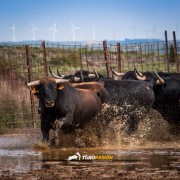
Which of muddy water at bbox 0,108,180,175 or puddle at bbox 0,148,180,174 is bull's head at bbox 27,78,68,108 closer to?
muddy water at bbox 0,108,180,175

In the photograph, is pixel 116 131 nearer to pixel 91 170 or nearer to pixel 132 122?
pixel 132 122

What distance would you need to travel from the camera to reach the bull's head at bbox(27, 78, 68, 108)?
15586mm

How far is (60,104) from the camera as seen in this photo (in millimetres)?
16078

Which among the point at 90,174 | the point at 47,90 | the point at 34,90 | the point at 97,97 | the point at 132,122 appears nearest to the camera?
the point at 90,174

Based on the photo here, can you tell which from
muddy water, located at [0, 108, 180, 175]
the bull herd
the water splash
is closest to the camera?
muddy water, located at [0, 108, 180, 175]

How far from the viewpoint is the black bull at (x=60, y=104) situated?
15.7m

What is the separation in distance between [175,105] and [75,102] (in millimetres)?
3920

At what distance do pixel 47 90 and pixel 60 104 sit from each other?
22.0 inches

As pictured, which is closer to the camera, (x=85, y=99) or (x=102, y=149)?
(x=102, y=149)

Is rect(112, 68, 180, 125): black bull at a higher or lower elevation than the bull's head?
lower

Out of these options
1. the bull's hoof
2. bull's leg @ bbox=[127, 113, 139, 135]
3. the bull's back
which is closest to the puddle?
the bull's hoof

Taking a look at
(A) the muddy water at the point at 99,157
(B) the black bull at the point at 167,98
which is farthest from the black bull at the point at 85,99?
(A) the muddy water at the point at 99,157

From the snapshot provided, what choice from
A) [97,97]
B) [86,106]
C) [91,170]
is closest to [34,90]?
[86,106]

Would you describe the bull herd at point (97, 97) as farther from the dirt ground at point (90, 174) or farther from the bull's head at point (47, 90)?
the dirt ground at point (90, 174)
